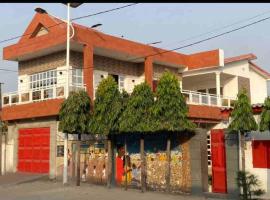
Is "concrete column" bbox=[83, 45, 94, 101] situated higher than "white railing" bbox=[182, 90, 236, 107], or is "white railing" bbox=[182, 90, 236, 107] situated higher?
"concrete column" bbox=[83, 45, 94, 101]

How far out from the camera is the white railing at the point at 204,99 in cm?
2527

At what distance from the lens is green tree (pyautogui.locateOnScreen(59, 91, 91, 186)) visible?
56.6 ft

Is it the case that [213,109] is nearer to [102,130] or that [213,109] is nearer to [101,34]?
[101,34]

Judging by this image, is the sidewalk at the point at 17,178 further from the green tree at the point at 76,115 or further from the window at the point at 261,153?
the window at the point at 261,153

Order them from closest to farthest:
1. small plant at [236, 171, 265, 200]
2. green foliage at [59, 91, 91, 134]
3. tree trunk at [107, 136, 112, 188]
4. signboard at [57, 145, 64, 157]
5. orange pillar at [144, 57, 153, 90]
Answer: small plant at [236, 171, 265, 200] < tree trunk at [107, 136, 112, 188] < green foliage at [59, 91, 91, 134] < signboard at [57, 145, 64, 157] < orange pillar at [144, 57, 153, 90]

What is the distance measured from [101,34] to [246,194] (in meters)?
14.0

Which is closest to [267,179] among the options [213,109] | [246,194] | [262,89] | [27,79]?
[246,194]

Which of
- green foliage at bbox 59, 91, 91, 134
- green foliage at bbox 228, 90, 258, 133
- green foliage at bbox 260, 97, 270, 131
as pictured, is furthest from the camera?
green foliage at bbox 59, 91, 91, 134

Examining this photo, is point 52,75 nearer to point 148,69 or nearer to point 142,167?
point 148,69

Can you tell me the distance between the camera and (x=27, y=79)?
88.5ft

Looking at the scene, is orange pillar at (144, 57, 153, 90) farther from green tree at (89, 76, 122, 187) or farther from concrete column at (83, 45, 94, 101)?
green tree at (89, 76, 122, 187)

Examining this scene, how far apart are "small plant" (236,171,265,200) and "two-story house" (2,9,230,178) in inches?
425

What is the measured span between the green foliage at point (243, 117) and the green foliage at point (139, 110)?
3.20 meters

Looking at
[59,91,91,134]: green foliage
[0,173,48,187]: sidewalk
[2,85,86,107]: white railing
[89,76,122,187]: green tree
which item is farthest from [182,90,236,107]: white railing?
[0,173,48,187]: sidewalk
